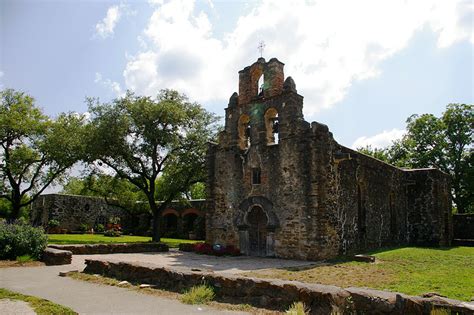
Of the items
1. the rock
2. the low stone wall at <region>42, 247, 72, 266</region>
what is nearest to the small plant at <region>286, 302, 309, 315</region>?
the rock

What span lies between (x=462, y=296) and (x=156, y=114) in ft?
60.1

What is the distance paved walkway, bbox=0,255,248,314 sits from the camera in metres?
6.91

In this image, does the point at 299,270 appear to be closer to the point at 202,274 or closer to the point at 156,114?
the point at 202,274

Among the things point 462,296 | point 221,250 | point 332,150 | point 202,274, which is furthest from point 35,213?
point 462,296

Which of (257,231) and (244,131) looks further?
(244,131)

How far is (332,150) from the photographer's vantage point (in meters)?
17.1

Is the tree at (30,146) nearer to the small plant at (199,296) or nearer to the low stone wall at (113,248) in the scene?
the low stone wall at (113,248)

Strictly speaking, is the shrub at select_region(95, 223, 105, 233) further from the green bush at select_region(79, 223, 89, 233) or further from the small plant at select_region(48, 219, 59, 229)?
the small plant at select_region(48, 219, 59, 229)

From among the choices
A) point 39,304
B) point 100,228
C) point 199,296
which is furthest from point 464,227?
point 100,228

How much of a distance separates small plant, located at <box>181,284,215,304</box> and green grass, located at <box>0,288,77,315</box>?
212 centimetres

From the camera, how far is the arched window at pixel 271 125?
18.5m

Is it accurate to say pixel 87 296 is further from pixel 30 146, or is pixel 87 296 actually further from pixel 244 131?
pixel 30 146

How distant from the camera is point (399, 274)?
11.3 meters

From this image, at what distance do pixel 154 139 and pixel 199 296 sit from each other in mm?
16004
